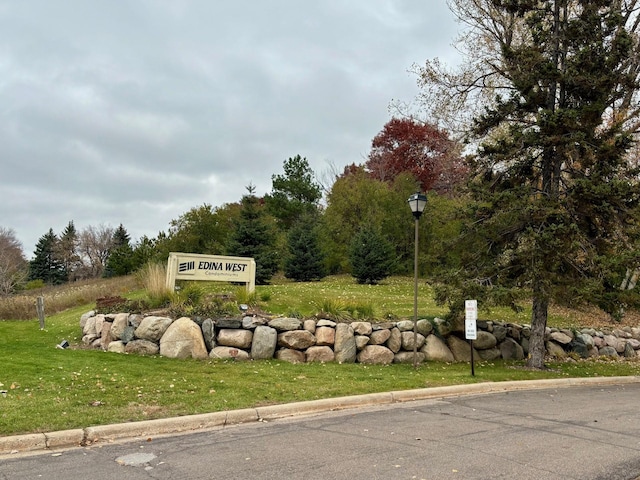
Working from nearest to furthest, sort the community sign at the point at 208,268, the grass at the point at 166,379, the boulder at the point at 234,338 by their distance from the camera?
the grass at the point at 166,379 < the boulder at the point at 234,338 < the community sign at the point at 208,268

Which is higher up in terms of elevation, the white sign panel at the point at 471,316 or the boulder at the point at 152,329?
the white sign panel at the point at 471,316

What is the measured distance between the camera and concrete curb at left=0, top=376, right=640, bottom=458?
18.7 feet

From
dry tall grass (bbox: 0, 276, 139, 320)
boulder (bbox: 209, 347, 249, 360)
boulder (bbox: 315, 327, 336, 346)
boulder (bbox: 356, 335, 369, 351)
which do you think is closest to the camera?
boulder (bbox: 209, 347, 249, 360)

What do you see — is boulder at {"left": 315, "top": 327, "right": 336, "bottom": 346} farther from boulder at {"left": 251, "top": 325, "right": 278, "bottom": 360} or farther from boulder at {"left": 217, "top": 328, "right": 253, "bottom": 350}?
boulder at {"left": 217, "top": 328, "right": 253, "bottom": 350}

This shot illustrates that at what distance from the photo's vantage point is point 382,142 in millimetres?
51375

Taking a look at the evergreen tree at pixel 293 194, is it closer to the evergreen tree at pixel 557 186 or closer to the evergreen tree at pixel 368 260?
the evergreen tree at pixel 368 260

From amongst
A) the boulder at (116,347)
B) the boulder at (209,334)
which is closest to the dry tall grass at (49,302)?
the boulder at (116,347)

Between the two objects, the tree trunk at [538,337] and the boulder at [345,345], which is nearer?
the boulder at [345,345]

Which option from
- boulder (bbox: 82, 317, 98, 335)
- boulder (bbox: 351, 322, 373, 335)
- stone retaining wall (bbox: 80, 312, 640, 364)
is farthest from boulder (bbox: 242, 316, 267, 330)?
boulder (bbox: 82, 317, 98, 335)

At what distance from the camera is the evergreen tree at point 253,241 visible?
84.7 feet

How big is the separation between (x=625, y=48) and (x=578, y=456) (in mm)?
9895

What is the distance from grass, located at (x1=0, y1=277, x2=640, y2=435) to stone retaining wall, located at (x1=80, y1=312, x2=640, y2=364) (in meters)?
0.42

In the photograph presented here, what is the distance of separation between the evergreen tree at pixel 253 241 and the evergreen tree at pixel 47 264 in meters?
43.8

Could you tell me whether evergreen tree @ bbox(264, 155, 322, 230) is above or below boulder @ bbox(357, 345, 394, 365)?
above
